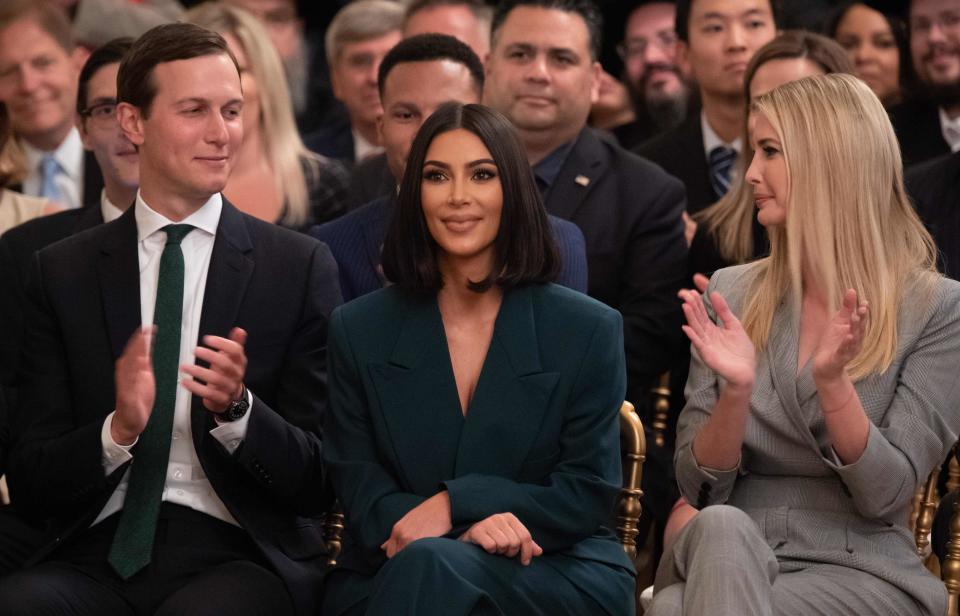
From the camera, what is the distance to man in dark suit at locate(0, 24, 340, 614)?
369 cm

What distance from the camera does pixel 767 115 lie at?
3.89 m

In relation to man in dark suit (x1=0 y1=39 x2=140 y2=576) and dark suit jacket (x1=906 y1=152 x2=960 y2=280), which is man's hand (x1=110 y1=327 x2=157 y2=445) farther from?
dark suit jacket (x1=906 y1=152 x2=960 y2=280)

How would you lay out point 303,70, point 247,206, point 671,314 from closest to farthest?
point 671,314 → point 247,206 → point 303,70

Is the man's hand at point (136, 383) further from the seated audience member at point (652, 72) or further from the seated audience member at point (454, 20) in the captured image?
the seated audience member at point (652, 72)

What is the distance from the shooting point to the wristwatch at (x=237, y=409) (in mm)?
3666

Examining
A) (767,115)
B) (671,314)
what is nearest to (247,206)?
(671,314)

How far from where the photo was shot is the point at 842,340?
3.48m

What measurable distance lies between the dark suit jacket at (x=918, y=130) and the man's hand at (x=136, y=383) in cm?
332

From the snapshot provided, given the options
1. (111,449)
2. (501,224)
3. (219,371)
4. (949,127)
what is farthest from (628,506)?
(949,127)

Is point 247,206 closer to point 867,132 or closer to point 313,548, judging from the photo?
point 313,548

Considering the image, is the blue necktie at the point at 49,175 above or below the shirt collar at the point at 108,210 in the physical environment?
below

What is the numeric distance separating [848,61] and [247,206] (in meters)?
2.09

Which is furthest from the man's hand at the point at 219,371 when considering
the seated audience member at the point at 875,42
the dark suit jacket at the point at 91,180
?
the seated audience member at the point at 875,42

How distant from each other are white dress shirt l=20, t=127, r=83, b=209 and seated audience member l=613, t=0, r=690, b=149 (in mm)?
2298
